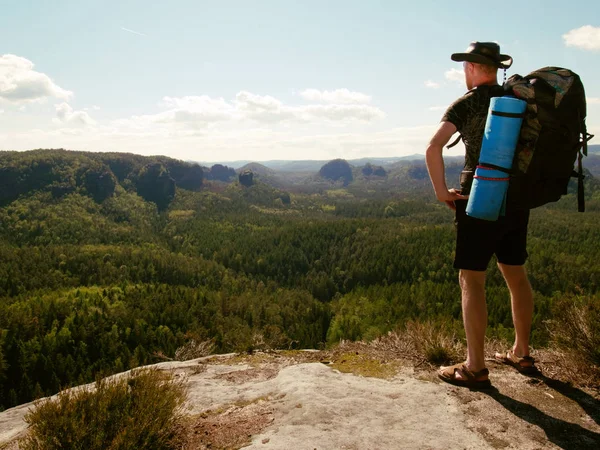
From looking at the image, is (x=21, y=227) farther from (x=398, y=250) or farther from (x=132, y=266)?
(x=398, y=250)

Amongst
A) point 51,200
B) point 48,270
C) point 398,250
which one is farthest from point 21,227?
point 398,250

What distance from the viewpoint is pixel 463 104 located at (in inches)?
173

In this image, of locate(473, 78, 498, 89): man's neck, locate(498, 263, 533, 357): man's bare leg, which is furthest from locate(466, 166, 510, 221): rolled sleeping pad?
locate(498, 263, 533, 357): man's bare leg

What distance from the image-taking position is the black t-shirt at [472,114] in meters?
4.34

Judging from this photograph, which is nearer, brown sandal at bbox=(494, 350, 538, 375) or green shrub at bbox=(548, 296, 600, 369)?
green shrub at bbox=(548, 296, 600, 369)

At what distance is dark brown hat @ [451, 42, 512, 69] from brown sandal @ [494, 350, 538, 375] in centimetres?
373

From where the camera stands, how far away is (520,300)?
16.7 ft

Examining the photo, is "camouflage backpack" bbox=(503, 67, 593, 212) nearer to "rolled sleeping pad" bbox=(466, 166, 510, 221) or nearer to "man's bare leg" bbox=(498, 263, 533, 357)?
"rolled sleeping pad" bbox=(466, 166, 510, 221)

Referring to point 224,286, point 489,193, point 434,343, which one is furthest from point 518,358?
point 224,286

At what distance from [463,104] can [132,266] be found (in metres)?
119

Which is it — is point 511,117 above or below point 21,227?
above

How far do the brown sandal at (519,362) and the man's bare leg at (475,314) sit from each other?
0.82 m

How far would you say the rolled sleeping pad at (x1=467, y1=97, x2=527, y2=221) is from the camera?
401 cm

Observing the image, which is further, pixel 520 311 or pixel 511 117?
pixel 520 311
